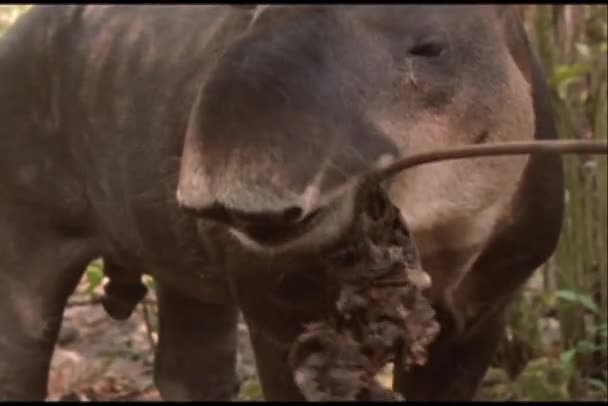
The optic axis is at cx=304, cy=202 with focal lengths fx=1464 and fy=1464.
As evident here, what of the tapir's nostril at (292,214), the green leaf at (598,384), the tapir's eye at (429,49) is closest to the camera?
the tapir's nostril at (292,214)

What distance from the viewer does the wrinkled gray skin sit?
2.27 meters

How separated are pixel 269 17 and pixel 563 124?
2.28 m

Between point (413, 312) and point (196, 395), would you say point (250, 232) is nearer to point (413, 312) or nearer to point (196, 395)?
point (413, 312)

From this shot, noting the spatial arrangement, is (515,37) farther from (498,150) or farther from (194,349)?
(194,349)

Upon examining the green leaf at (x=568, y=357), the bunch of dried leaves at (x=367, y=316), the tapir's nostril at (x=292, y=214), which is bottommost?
the green leaf at (x=568, y=357)

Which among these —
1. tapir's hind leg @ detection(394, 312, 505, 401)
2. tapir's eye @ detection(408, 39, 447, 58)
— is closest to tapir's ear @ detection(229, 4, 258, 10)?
tapir's eye @ detection(408, 39, 447, 58)

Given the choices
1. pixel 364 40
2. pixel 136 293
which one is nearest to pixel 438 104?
pixel 364 40

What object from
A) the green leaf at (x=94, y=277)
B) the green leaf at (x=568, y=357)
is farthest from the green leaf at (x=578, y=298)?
the green leaf at (x=94, y=277)

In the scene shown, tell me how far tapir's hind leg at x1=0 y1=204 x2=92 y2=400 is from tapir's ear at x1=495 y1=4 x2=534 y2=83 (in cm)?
131

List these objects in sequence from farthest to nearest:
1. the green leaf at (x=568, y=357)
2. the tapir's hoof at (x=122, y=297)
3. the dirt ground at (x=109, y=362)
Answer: the dirt ground at (x=109, y=362), the green leaf at (x=568, y=357), the tapir's hoof at (x=122, y=297)

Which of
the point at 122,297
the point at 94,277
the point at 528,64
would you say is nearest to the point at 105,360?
the point at 94,277

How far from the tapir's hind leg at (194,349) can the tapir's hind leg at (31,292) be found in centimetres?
44

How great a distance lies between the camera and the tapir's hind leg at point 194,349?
4.28m

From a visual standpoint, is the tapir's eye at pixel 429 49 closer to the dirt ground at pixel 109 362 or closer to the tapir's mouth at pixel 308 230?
the tapir's mouth at pixel 308 230
